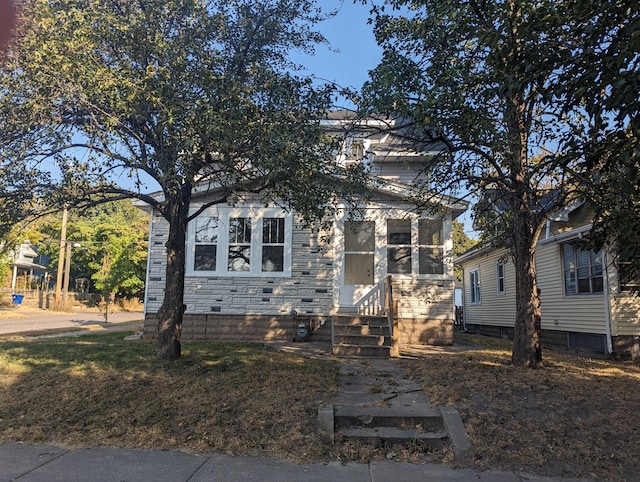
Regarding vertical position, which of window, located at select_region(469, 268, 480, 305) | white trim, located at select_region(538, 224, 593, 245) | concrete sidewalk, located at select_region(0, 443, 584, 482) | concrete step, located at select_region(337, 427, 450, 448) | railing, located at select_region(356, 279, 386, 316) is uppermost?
white trim, located at select_region(538, 224, 593, 245)

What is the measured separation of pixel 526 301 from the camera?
8.50m

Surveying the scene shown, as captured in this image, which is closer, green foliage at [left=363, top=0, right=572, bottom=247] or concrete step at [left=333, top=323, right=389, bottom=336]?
green foliage at [left=363, top=0, right=572, bottom=247]

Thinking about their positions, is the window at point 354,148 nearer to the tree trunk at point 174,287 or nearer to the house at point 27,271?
the tree trunk at point 174,287

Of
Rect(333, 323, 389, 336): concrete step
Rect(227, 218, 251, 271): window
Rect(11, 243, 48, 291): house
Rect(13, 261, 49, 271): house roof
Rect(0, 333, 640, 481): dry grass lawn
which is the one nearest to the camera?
Rect(0, 333, 640, 481): dry grass lawn

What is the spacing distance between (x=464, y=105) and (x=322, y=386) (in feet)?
15.2

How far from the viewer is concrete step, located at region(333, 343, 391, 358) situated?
33.3ft

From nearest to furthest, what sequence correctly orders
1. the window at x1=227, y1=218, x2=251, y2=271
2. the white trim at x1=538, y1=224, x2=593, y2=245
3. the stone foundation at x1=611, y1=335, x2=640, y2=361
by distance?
the stone foundation at x1=611, y1=335, x2=640, y2=361
the white trim at x1=538, y1=224, x2=593, y2=245
the window at x1=227, y1=218, x2=251, y2=271

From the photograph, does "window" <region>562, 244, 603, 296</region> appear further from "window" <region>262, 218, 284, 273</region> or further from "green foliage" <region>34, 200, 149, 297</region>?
"green foliage" <region>34, 200, 149, 297</region>

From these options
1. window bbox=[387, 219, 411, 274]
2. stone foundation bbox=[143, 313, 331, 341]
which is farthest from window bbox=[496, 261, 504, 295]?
stone foundation bbox=[143, 313, 331, 341]

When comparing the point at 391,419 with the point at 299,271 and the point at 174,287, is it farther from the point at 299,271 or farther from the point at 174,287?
the point at 299,271

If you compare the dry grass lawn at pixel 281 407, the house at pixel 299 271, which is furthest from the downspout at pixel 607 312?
the house at pixel 299 271

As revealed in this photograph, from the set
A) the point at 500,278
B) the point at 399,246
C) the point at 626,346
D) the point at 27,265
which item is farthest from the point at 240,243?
the point at 27,265

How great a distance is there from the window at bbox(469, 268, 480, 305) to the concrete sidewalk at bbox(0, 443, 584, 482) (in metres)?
17.5

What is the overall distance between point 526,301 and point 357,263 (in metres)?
5.98
